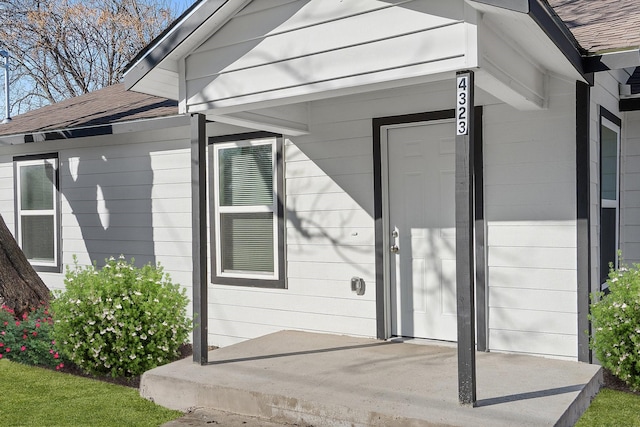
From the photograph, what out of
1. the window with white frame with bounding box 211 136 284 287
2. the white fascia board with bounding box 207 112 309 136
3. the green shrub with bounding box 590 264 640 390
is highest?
Answer: the white fascia board with bounding box 207 112 309 136

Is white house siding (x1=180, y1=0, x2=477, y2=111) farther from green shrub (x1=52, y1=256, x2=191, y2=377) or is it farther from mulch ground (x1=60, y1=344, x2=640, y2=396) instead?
mulch ground (x1=60, y1=344, x2=640, y2=396)

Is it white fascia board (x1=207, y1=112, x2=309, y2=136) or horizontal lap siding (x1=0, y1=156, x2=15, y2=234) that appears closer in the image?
white fascia board (x1=207, y1=112, x2=309, y2=136)

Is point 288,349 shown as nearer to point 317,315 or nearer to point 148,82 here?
point 317,315

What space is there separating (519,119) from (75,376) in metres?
4.57

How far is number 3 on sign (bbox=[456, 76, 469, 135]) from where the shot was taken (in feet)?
12.9

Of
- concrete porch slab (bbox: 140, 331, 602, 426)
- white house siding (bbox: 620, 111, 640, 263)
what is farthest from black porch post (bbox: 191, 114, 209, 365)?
white house siding (bbox: 620, 111, 640, 263)

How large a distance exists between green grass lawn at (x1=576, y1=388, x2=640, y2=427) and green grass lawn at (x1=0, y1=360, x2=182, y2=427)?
290 centimetres

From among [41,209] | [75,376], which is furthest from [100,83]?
[75,376]

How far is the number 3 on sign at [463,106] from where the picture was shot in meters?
3.93

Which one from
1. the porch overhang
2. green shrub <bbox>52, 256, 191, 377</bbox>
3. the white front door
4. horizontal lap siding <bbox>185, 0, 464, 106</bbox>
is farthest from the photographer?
the white front door

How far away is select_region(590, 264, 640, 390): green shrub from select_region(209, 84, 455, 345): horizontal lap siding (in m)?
2.07

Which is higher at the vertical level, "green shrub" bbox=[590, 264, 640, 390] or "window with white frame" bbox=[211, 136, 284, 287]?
"window with white frame" bbox=[211, 136, 284, 287]

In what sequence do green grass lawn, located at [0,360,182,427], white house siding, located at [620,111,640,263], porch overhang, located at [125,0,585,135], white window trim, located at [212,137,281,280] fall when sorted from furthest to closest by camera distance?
white window trim, located at [212,137,281,280], white house siding, located at [620,111,640,263], green grass lawn, located at [0,360,182,427], porch overhang, located at [125,0,585,135]

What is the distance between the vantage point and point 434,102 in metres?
5.73
